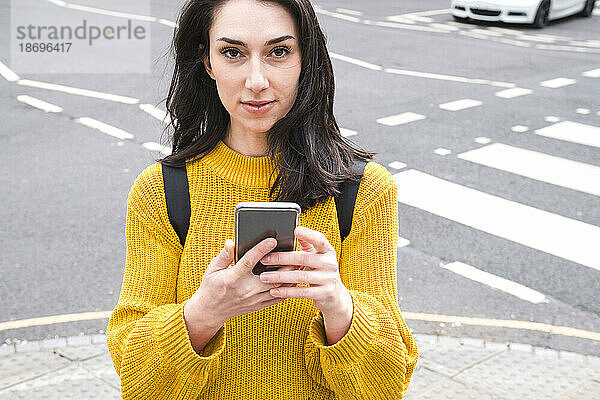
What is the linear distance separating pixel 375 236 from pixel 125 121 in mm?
7597

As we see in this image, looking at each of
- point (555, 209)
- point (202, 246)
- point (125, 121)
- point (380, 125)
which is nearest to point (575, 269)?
point (555, 209)

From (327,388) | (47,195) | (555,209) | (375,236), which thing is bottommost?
(47,195)

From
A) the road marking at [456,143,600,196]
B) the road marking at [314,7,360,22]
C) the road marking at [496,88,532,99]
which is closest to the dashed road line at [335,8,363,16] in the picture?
the road marking at [314,7,360,22]

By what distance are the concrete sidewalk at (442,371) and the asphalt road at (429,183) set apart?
19 centimetres

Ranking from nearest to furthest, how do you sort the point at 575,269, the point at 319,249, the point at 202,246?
1. the point at 319,249
2. the point at 202,246
3. the point at 575,269

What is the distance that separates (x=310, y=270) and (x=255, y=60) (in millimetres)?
571

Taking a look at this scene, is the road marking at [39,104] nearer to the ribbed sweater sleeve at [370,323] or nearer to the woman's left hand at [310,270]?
the ribbed sweater sleeve at [370,323]

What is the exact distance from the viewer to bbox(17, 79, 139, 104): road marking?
10.2 metres

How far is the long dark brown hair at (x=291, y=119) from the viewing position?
2.00 m

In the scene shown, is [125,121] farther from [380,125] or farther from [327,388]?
[327,388]

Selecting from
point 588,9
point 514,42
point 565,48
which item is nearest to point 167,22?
point 514,42

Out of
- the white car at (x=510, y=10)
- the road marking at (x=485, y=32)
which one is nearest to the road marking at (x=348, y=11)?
the white car at (x=510, y=10)

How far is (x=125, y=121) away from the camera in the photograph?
9219mm

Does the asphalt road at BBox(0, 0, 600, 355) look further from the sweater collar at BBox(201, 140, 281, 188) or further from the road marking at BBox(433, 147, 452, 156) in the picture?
the sweater collar at BBox(201, 140, 281, 188)
